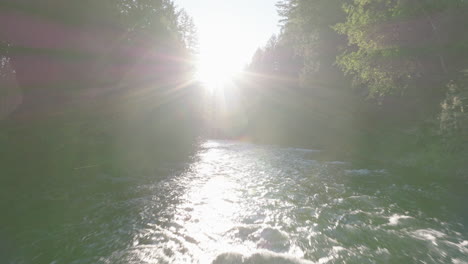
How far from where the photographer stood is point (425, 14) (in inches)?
497

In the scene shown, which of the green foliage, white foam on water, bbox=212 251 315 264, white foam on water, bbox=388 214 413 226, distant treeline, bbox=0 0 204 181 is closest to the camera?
white foam on water, bbox=212 251 315 264

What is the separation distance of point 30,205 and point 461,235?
11.4 metres

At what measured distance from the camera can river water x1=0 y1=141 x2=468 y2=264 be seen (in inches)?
183

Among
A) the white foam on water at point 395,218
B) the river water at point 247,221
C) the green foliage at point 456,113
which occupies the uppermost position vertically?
the green foliage at point 456,113

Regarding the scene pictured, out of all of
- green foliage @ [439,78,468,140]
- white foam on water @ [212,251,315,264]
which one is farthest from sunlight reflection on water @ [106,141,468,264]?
green foliage @ [439,78,468,140]

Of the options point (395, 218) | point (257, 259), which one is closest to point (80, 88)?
point (257, 259)

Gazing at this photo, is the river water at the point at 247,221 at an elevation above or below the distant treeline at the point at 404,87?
below

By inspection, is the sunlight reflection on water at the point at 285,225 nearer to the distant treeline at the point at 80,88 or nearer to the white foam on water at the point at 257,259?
the white foam on water at the point at 257,259

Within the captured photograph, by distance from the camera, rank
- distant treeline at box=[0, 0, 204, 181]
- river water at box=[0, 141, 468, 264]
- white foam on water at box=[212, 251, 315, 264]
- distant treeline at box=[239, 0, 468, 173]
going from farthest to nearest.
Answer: distant treeline at box=[0, 0, 204, 181]
distant treeline at box=[239, 0, 468, 173]
river water at box=[0, 141, 468, 264]
white foam on water at box=[212, 251, 315, 264]

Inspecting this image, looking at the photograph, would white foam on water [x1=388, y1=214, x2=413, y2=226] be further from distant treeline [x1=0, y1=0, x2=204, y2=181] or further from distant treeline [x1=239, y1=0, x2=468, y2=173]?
distant treeline [x1=0, y1=0, x2=204, y2=181]

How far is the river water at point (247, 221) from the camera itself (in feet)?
15.2

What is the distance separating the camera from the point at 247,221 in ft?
19.6

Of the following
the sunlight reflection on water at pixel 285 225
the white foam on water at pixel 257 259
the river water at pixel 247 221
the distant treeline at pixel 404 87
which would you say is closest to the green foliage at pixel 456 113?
the distant treeline at pixel 404 87

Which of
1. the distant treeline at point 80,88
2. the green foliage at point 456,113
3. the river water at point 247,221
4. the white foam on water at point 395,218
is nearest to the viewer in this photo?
the river water at point 247,221
